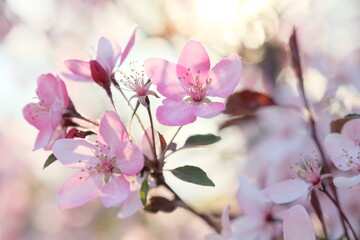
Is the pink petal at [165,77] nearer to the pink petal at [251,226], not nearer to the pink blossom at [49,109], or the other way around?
the pink blossom at [49,109]

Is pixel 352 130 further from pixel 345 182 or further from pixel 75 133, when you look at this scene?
pixel 75 133

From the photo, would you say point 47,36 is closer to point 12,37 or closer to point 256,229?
point 12,37

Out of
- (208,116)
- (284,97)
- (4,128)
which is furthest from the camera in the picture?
(4,128)

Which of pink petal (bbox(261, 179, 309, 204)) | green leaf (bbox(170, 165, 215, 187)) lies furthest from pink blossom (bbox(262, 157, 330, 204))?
green leaf (bbox(170, 165, 215, 187))

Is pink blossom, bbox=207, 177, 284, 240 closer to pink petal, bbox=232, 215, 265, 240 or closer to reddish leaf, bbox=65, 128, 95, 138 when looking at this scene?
pink petal, bbox=232, 215, 265, 240

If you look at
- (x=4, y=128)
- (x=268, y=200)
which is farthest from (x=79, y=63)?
(x=4, y=128)

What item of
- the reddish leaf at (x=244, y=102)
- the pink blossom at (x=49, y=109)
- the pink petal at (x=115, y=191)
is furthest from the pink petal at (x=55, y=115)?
the reddish leaf at (x=244, y=102)

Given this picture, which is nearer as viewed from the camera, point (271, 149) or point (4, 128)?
point (271, 149)
